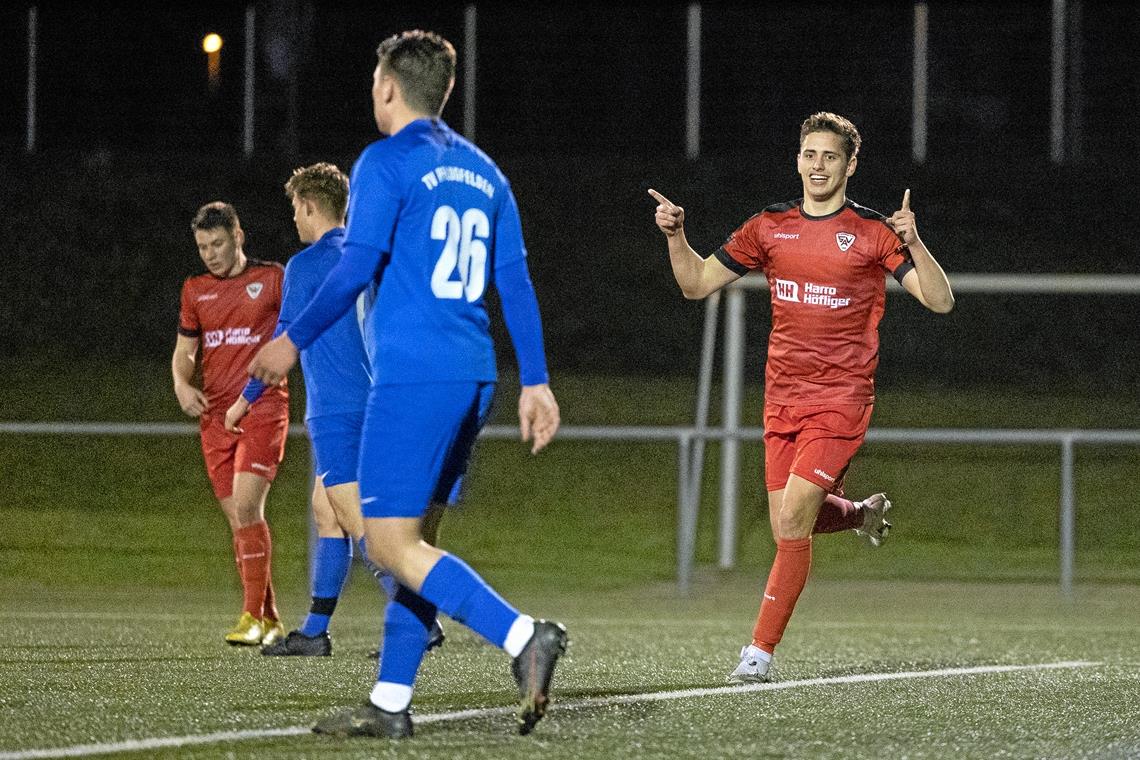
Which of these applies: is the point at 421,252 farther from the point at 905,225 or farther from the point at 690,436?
the point at 690,436

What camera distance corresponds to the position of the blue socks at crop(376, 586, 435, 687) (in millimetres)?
4297

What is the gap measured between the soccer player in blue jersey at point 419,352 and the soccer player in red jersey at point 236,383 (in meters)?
2.83

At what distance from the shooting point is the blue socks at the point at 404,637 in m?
4.30

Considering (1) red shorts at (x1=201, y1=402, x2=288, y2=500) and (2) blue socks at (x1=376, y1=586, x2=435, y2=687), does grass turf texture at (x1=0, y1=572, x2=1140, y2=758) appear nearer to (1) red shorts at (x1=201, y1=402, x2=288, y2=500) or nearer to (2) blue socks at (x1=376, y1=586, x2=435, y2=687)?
(2) blue socks at (x1=376, y1=586, x2=435, y2=687)

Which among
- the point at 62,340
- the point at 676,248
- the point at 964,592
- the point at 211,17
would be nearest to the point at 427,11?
the point at 211,17

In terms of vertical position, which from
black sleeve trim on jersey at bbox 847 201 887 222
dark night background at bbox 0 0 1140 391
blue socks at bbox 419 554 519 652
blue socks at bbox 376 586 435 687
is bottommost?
blue socks at bbox 376 586 435 687

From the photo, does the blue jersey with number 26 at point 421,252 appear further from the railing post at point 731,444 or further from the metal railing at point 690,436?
the railing post at point 731,444

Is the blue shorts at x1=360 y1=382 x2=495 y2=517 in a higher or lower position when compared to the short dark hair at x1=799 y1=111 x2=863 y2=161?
lower

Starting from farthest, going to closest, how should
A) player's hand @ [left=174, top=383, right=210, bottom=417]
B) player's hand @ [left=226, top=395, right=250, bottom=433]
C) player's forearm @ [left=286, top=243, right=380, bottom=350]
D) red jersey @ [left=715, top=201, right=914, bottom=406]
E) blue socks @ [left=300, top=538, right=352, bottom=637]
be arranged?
player's hand @ [left=174, top=383, right=210, bottom=417] → blue socks @ [left=300, top=538, right=352, bottom=637] → player's hand @ [left=226, top=395, right=250, bottom=433] → red jersey @ [left=715, top=201, right=914, bottom=406] → player's forearm @ [left=286, top=243, right=380, bottom=350]

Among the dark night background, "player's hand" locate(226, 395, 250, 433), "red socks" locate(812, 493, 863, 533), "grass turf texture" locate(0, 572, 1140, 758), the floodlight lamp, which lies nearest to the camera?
"grass turf texture" locate(0, 572, 1140, 758)

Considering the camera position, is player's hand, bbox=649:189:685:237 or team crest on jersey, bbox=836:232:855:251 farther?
team crest on jersey, bbox=836:232:855:251

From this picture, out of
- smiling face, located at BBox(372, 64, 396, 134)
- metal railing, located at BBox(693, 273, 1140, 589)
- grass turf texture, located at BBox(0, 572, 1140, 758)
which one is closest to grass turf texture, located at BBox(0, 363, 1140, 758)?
grass turf texture, located at BBox(0, 572, 1140, 758)

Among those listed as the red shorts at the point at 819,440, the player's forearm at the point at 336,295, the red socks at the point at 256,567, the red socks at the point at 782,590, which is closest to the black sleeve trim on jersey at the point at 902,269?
the red shorts at the point at 819,440

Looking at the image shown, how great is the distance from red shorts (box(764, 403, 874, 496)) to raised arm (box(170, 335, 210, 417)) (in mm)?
2456
